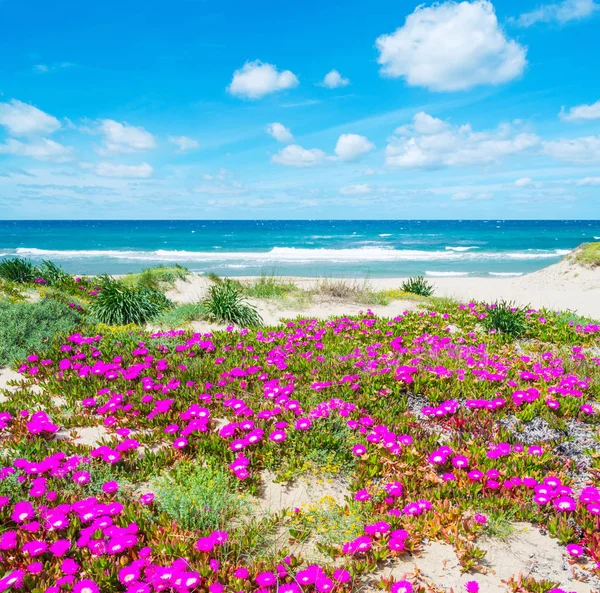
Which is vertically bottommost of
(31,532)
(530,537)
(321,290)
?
(530,537)

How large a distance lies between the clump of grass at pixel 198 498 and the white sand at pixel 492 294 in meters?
6.71

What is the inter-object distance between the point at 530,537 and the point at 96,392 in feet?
17.0

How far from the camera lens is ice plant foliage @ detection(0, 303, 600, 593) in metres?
3.07

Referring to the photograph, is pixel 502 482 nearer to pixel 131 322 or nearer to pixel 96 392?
pixel 96 392

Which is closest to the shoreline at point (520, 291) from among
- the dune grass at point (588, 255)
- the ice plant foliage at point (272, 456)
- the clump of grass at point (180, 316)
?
the dune grass at point (588, 255)

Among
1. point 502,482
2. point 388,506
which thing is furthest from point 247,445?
point 502,482

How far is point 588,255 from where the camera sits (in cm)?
2350

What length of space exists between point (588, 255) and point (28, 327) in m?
25.7

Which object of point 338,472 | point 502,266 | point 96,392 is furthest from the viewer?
point 502,266

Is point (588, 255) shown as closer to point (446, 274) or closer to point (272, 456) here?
point (446, 274)

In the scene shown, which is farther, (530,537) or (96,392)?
(96,392)

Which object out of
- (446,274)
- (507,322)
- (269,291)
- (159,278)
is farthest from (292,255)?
(507,322)

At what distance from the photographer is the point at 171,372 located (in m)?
6.57

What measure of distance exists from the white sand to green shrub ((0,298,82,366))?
10.2 feet
